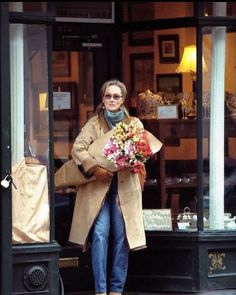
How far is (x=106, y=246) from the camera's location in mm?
7688

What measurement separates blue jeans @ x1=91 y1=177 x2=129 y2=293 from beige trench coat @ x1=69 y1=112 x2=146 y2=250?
0.19 ft

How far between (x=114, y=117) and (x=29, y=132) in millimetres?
734

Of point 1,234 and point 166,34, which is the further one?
point 166,34

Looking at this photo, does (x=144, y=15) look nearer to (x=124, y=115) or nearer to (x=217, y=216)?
(x=124, y=115)

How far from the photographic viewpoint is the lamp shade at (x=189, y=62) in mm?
8305

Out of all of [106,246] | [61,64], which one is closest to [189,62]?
[61,64]

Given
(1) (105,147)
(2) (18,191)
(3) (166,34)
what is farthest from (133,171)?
(3) (166,34)

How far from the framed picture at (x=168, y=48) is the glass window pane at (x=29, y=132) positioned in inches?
52.6

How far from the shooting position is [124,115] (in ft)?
25.7

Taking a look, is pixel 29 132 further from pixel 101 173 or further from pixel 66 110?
pixel 66 110

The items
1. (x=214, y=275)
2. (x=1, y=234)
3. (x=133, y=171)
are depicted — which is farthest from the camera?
(x=214, y=275)

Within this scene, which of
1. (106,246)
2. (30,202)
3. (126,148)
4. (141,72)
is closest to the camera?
(126,148)

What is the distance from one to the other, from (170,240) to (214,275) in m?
0.51

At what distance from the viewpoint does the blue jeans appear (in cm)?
764
